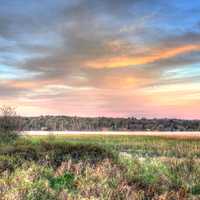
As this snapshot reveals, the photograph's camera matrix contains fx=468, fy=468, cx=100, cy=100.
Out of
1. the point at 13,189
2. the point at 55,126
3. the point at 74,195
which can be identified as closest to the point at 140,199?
the point at 74,195

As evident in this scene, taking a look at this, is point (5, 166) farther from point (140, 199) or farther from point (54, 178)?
point (140, 199)

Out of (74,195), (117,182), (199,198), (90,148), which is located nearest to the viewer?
(74,195)

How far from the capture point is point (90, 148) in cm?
2414

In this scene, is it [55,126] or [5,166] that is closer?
[5,166]

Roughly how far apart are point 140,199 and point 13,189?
3.33 meters

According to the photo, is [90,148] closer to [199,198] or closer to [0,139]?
[199,198]

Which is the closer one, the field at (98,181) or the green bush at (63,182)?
the field at (98,181)

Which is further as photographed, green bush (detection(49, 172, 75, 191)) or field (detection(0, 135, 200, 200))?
green bush (detection(49, 172, 75, 191))

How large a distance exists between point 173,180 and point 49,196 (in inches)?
204

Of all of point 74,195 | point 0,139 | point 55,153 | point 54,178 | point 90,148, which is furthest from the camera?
point 0,139

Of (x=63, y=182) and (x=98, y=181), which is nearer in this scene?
(x=98, y=181)

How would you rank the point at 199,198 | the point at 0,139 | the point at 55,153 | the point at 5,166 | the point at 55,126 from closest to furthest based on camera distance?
the point at 199,198 < the point at 5,166 < the point at 55,153 < the point at 0,139 < the point at 55,126

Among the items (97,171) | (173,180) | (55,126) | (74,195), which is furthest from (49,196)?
(55,126)

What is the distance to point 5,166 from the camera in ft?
55.9
